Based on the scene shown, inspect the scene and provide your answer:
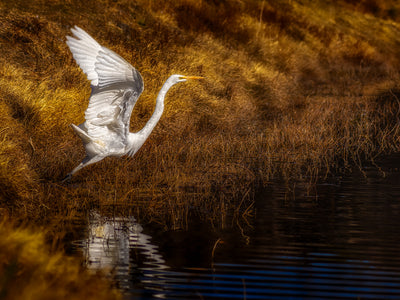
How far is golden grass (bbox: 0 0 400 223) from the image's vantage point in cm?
765

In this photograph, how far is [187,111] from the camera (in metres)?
12.6

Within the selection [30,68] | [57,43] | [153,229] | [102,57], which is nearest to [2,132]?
[102,57]

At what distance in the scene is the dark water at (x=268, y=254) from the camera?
4633 mm

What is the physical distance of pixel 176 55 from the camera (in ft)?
51.2

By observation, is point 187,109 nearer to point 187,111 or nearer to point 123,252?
point 187,111

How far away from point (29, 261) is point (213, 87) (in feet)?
33.8

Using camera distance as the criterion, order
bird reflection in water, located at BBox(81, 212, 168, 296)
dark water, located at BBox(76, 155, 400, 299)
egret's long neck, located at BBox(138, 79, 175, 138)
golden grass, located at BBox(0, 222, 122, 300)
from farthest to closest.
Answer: egret's long neck, located at BBox(138, 79, 175, 138) < bird reflection in water, located at BBox(81, 212, 168, 296) < dark water, located at BBox(76, 155, 400, 299) < golden grass, located at BBox(0, 222, 122, 300)

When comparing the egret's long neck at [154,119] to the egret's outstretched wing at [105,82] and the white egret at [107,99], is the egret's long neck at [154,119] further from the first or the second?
the egret's outstretched wing at [105,82]

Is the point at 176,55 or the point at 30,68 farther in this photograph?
the point at 176,55

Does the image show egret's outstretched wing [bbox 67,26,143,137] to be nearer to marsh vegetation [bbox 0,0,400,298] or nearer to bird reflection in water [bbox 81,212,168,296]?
marsh vegetation [bbox 0,0,400,298]

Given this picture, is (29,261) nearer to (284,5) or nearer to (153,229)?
(153,229)

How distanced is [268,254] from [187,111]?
724 cm

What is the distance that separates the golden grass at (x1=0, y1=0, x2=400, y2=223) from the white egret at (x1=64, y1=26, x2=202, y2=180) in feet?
1.26

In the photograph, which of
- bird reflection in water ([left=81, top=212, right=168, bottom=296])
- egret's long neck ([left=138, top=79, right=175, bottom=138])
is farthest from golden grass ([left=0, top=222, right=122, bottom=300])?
egret's long neck ([left=138, top=79, right=175, bottom=138])
